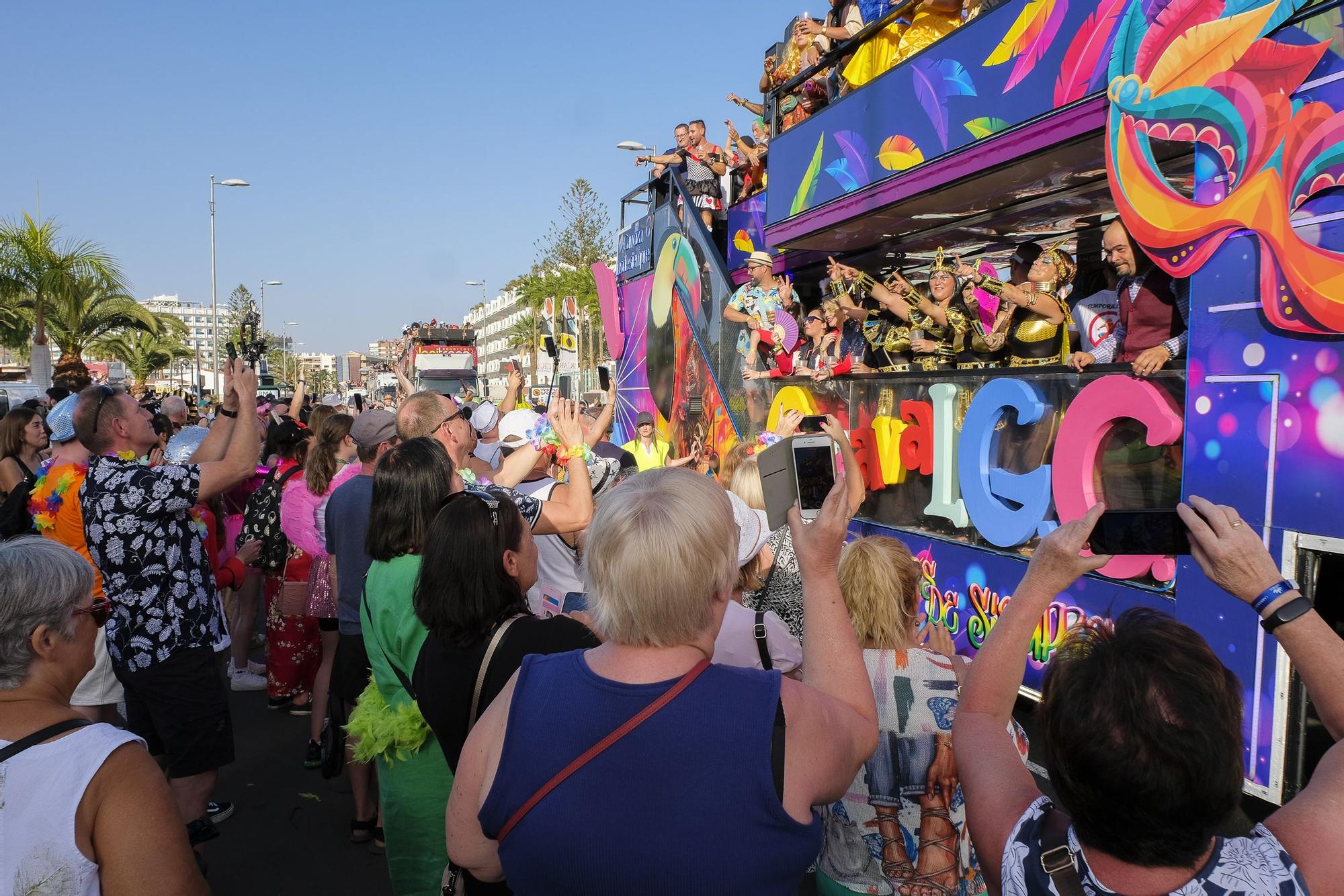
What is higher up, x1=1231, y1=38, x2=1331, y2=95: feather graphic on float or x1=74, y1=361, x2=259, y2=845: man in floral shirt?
x1=1231, y1=38, x2=1331, y2=95: feather graphic on float

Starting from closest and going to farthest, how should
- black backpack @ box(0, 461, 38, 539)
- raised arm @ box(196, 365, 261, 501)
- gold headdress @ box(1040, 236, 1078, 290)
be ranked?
raised arm @ box(196, 365, 261, 501), black backpack @ box(0, 461, 38, 539), gold headdress @ box(1040, 236, 1078, 290)

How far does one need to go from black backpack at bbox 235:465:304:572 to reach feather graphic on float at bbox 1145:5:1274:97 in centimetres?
557

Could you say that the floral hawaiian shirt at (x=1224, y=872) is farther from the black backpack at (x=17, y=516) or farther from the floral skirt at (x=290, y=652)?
the floral skirt at (x=290, y=652)

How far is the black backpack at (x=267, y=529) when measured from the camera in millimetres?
5871

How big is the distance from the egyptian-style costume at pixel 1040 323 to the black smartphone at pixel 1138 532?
390 cm

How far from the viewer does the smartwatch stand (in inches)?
60.5

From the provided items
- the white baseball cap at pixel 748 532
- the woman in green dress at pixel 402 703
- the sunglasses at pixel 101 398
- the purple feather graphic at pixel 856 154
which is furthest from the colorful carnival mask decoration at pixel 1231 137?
the sunglasses at pixel 101 398

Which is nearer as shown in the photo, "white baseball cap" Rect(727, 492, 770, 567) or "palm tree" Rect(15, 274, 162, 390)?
"white baseball cap" Rect(727, 492, 770, 567)

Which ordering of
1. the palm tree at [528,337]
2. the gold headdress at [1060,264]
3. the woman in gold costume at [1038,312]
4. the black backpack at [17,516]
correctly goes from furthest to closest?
the palm tree at [528,337], the gold headdress at [1060,264], the woman in gold costume at [1038,312], the black backpack at [17,516]

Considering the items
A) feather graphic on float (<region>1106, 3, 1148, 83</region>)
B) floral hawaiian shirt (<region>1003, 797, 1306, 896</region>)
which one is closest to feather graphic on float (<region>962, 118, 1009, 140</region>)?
feather graphic on float (<region>1106, 3, 1148, 83</region>)

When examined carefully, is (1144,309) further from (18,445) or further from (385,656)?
(18,445)

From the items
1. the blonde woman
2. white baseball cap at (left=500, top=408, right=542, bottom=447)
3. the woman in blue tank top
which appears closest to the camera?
the woman in blue tank top

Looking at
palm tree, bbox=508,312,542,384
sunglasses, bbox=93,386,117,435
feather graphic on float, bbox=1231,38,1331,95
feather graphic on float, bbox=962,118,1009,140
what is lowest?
sunglasses, bbox=93,386,117,435

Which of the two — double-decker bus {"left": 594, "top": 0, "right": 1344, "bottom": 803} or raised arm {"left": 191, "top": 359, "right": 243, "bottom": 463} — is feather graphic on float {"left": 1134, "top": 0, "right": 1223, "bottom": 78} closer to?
double-decker bus {"left": 594, "top": 0, "right": 1344, "bottom": 803}
